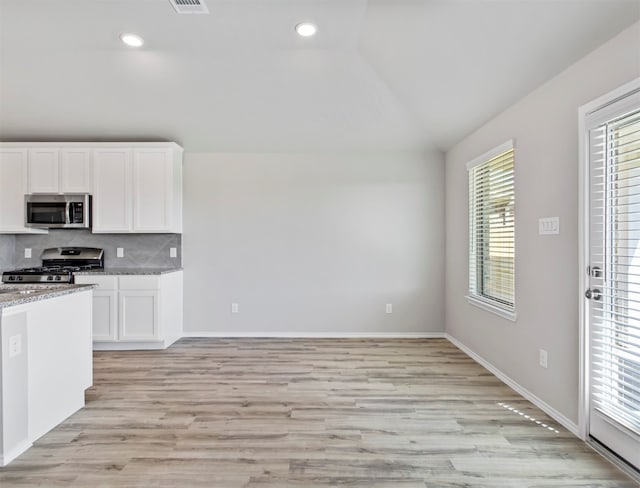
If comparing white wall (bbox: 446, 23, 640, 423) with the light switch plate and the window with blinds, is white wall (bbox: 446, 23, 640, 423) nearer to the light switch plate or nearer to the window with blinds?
the light switch plate

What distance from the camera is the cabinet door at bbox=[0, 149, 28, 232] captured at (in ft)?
14.0

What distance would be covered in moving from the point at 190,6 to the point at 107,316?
3355mm

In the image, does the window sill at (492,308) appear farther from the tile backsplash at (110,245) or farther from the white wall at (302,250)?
the tile backsplash at (110,245)

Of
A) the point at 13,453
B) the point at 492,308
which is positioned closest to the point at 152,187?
the point at 13,453

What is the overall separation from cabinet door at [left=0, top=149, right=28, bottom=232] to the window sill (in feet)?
18.0

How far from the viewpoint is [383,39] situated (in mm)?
2941

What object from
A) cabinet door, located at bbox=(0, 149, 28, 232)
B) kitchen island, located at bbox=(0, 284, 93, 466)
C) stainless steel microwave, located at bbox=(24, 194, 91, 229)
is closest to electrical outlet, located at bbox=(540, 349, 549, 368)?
kitchen island, located at bbox=(0, 284, 93, 466)

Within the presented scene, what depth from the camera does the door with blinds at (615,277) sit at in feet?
6.30

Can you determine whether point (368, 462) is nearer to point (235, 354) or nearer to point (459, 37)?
point (235, 354)

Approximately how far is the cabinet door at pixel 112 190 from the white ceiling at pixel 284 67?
33cm

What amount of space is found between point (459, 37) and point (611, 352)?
2349 mm

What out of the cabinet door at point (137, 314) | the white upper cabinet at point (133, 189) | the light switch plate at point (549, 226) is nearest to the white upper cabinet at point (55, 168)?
the white upper cabinet at point (133, 189)

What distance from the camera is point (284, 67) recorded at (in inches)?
134

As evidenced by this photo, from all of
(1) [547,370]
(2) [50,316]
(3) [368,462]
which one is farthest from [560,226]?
(2) [50,316]
